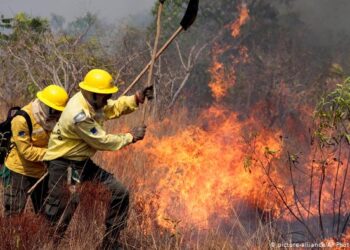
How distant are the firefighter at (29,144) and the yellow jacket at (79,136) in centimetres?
17

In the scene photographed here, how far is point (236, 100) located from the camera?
48.1 feet

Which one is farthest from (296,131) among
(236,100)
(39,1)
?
(39,1)

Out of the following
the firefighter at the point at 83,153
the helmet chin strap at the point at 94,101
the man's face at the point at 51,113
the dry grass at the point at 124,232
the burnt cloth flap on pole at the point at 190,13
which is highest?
the burnt cloth flap on pole at the point at 190,13

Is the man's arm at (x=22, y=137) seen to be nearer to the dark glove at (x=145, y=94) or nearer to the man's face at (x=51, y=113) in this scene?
the man's face at (x=51, y=113)

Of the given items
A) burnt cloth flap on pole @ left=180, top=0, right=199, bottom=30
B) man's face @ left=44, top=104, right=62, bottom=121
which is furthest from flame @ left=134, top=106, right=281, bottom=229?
burnt cloth flap on pole @ left=180, top=0, right=199, bottom=30

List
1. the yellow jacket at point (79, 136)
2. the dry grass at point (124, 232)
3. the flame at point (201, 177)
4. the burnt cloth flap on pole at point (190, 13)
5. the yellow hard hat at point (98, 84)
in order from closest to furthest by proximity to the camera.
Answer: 1. the dry grass at point (124, 232)
2. the yellow jacket at point (79, 136)
3. the yellow hard hat at point (98, 84)
4. the burnt cloth flap on pole at point (190, 13)
5. the flame at point (201, 177)

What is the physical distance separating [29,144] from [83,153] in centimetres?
52

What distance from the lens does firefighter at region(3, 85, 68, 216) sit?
404cm

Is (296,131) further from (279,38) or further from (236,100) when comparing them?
(279,38)

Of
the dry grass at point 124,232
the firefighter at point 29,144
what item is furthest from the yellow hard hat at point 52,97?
the dry grass at point 124,232

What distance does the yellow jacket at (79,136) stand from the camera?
3857mm

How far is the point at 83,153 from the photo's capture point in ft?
13.4

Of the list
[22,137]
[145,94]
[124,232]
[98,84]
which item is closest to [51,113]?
[22,137]

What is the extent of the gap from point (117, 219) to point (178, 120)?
19.3ft
